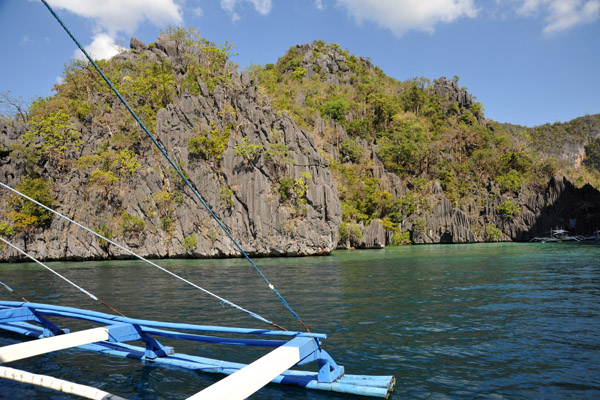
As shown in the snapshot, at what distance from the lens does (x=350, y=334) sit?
957cm

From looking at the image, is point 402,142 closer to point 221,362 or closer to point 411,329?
point 411,329

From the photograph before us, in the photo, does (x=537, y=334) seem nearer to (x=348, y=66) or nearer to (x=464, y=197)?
(x=464, y=197)

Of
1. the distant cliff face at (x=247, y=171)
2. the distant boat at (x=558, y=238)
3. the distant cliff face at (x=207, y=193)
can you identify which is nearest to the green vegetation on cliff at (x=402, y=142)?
the distant cliff face at (x=247, y=171)

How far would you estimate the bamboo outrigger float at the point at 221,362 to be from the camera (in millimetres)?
4414

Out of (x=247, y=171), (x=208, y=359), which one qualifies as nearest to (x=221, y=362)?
(x=208, y=359)

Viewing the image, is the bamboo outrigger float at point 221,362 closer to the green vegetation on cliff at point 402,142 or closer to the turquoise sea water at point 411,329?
the turquoise sea water at point 411,329

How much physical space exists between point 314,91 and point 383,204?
33.1 m

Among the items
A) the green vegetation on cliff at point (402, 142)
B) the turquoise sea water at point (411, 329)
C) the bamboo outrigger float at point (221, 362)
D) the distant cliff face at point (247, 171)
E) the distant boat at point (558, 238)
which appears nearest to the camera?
the bamboo outrigger float at point (221, 362)

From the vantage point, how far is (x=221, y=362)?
7160mm

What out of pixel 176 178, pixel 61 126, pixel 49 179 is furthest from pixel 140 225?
pixel 61 126

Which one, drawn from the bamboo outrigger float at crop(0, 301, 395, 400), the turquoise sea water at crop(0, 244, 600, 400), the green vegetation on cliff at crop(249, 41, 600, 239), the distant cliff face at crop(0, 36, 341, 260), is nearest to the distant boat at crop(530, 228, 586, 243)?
the green vegetation on cliff at crop(249, 41, 600, 239)

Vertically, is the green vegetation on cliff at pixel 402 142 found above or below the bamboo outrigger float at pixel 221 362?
above

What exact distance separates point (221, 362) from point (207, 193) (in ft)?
127

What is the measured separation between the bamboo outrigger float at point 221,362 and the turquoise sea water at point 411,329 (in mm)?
230
